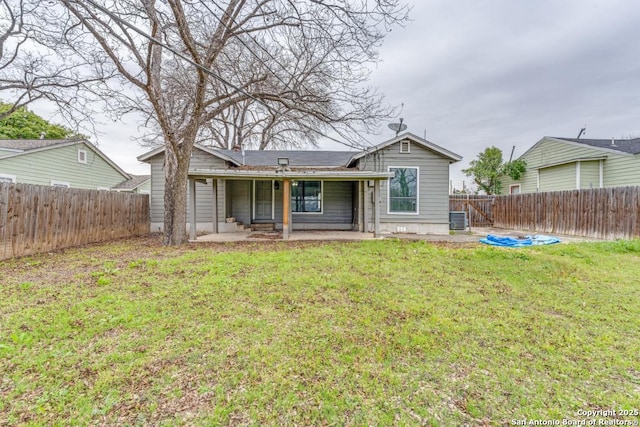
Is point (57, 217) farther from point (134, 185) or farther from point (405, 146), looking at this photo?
point (134, 185)

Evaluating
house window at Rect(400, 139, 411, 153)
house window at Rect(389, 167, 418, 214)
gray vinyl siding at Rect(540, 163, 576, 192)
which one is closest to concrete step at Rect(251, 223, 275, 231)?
house window at Rect(389, 167, 418, 214)

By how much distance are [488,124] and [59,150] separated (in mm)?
24610

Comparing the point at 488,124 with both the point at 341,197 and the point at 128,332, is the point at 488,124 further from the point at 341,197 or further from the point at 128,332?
the point at 128,332

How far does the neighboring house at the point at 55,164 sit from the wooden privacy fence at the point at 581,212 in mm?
20076

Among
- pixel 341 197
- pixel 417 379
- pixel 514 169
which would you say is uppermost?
pixel 514 169

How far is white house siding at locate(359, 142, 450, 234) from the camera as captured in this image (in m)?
11.1

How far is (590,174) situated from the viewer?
43.4ft

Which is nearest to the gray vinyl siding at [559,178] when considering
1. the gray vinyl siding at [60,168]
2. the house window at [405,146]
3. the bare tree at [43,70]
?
the house window at [405,146]

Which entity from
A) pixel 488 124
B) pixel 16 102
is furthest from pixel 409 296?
pixel 488 124

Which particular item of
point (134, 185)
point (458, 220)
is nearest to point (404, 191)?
point (458, 220)

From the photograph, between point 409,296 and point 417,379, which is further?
point 409,296

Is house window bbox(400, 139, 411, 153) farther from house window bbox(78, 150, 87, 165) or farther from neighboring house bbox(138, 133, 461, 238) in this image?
house window bbox(78, 150, 87, 165)

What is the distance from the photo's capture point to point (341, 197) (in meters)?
12.5

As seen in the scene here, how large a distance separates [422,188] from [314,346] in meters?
9.69
